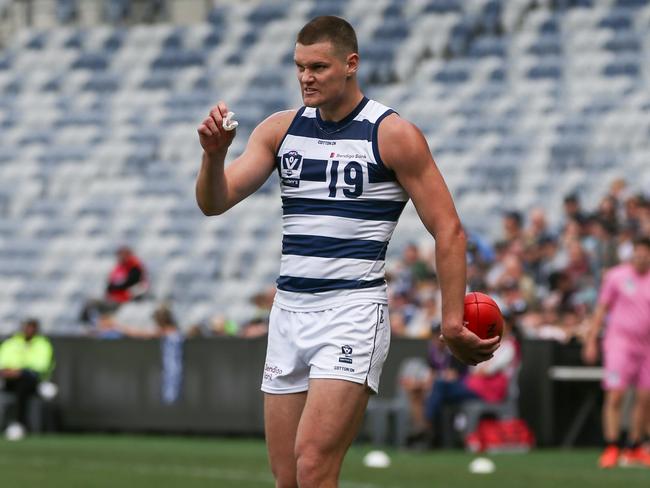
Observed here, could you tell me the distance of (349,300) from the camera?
20.3 ft

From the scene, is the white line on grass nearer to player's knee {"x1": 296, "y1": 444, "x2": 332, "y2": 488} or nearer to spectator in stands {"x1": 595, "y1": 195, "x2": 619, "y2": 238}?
player's knee {"x1": 296, "y1": 444, "x2": 332, "y2": 488}

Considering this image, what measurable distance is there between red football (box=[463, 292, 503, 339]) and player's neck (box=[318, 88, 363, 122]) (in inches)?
34.6

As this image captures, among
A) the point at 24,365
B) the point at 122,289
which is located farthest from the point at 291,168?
the point at 122,289

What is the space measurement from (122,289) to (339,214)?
14131 mm

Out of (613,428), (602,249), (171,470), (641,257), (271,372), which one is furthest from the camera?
(602,249)

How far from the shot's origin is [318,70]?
614 centimetres

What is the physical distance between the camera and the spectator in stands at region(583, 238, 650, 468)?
534 inches

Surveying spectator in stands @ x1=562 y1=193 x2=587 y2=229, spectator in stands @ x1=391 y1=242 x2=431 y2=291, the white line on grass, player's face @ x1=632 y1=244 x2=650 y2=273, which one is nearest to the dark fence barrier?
spectator in stands @ x1=391 y1=242 x2=431 y2=291

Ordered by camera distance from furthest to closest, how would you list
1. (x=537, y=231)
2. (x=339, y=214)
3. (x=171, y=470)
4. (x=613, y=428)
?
(x=537, y=231) → (x=613, y=428) → (x=171, y=470) → (x=339, y=214)

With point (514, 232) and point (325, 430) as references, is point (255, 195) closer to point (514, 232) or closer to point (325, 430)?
point (514, 232)

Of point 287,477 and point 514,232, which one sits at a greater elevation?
point 514,232

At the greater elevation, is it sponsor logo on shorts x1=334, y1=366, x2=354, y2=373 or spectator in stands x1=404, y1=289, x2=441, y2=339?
sponsor logo on shorts x1=334, y1=366, x2=354, y2=373

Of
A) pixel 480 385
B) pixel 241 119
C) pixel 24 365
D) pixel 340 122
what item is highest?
pixel 241 119

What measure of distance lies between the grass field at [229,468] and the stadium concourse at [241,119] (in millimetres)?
4938
